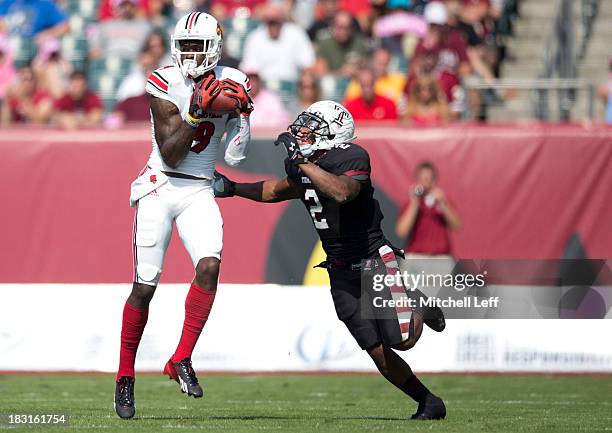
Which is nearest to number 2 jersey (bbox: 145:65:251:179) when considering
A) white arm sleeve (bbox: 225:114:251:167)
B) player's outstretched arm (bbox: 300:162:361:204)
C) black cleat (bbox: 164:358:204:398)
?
white arm sleeve (bbox: 225:114:251:167)

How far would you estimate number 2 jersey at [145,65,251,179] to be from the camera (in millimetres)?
7113

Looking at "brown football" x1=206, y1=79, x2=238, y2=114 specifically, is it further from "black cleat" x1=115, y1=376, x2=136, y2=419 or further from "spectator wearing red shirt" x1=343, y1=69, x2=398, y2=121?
"spectator wearing red shirt" x1=343, y1=69, x2=398, y2=121

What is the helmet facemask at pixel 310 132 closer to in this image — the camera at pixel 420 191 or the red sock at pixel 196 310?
the red sock at pixel 196 310

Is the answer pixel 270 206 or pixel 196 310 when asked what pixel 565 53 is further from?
pixel 196 310

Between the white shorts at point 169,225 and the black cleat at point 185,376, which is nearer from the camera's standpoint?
the black cleat at point 185,376

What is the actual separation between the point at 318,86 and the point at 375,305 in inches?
271

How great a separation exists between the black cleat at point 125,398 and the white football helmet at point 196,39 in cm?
176

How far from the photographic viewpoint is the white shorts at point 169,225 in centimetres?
718

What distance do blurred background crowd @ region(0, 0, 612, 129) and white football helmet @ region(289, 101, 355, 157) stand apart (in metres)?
5.40

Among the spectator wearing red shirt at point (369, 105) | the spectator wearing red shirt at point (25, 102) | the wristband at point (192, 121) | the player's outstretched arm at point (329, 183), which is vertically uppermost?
the wristband at point (192, 121)

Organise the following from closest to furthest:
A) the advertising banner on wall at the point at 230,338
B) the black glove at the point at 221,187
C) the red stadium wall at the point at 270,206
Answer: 1. the black glove at the point at 221,187
2. the advertising banner on wall at the point at 230,338
3. the red stadium wall at the point at 270,206

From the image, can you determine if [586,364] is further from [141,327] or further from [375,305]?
[141,327]

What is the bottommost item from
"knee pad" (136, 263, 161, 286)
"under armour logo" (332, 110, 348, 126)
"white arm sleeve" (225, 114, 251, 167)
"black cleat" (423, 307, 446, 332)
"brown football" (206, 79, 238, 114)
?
"black cleat" (423, 307, 446, 332)

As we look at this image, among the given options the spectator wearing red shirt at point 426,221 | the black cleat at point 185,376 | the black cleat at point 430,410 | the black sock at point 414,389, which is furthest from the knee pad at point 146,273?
the spectator wearing red shirt at point 426,221
